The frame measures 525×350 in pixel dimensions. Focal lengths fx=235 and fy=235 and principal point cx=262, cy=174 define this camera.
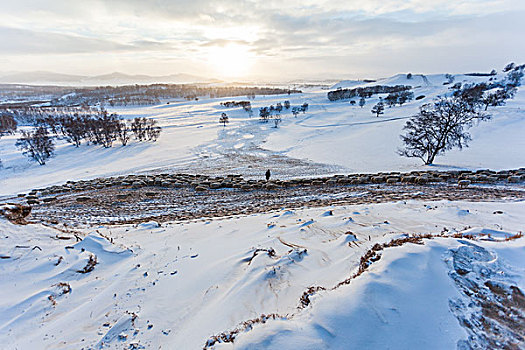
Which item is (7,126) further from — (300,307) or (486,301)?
(486,301)

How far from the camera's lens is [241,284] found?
566cm

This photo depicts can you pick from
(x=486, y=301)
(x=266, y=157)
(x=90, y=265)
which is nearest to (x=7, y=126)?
(x=266, y=157)

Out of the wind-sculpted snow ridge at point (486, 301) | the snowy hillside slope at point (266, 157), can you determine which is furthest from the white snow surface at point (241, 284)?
the snowy hillside slope at point (266, 157)

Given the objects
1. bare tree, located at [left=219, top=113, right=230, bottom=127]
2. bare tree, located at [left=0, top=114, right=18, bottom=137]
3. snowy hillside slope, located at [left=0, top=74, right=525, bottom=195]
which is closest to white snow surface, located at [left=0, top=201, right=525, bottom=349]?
snowy hillside slope, located at [left=0, top=74, right=525, bottom=195]

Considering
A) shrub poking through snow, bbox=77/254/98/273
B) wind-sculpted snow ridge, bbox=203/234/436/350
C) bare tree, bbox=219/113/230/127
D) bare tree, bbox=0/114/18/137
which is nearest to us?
wind-sculpted snow ridge, bbox=203/234/436/350

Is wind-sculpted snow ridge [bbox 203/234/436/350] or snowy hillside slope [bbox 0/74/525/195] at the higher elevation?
wind-sculpted snow ridge [bbox 203/234/436/350]

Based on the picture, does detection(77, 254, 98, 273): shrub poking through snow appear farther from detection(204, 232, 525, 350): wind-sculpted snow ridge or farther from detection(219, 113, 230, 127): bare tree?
detection(219, 113, 230, 127): bare tree

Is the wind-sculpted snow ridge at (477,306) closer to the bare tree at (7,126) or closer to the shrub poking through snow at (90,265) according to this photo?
the shrub poking through snow at (90,265)

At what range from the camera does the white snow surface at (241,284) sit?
12.6 ft

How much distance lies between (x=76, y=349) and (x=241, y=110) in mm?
119464

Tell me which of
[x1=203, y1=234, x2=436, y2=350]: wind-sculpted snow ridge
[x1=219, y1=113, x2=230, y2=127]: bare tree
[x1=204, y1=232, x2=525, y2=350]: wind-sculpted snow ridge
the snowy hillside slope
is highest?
[x1=204, y1=232, x2=525, y2=350]: wind-sculpted snow ridge

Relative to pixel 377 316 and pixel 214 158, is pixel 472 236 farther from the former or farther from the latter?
pixel 214 158

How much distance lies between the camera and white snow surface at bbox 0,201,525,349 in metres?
3.83

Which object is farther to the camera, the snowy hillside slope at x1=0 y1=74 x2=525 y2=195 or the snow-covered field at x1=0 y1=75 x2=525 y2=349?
the snowy hillside slope at x1=0 y1=74 x2=525 y2=195
